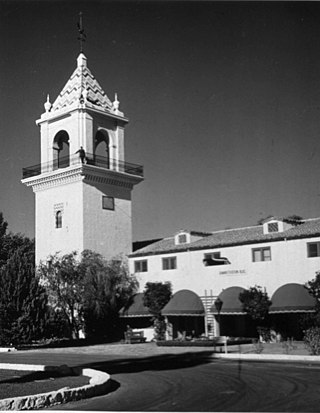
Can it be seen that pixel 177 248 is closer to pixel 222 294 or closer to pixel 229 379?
pixel 222 294

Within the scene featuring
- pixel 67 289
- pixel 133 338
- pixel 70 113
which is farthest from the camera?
pixel 70 113

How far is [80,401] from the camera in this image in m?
15.4

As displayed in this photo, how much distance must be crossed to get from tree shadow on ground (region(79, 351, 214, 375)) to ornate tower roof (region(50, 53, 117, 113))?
61.5ft

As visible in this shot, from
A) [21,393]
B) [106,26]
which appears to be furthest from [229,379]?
[106,26]

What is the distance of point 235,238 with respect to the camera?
3578cm

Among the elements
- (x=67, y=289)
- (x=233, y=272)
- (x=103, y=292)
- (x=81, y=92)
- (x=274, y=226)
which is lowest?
(x=103, y=292)

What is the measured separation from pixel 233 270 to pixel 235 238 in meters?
1.80

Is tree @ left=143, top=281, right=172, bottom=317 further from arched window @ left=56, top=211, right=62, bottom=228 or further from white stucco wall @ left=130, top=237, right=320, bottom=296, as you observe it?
arched window @ left=56, top=211, right=62, bottom=228

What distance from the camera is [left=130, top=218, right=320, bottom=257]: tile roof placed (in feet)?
108

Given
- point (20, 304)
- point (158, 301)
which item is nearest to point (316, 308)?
point (158, 301)

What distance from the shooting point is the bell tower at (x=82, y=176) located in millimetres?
39406

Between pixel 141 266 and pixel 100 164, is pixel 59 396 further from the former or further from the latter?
pixel 100 164

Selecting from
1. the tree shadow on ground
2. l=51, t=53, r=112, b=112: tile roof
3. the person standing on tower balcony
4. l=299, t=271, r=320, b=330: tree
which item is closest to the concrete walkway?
the tree shadow on ground

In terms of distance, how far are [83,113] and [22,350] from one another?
15108mm
